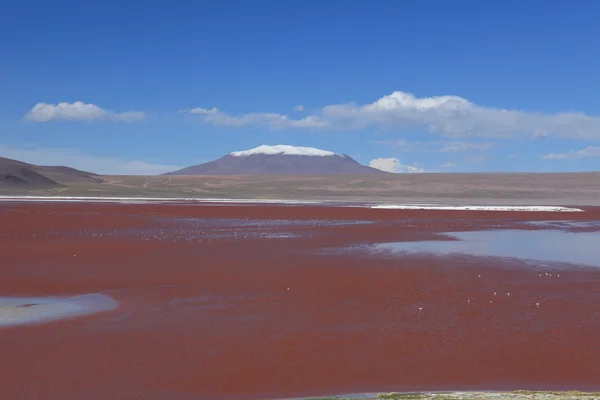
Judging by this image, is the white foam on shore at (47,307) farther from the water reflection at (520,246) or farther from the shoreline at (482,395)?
the water reflection at (520,246)

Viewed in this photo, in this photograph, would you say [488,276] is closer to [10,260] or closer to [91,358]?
[91,358]

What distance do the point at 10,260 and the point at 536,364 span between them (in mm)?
19680

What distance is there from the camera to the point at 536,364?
11766 mm

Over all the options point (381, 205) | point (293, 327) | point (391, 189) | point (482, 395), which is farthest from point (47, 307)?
point (391, 189)

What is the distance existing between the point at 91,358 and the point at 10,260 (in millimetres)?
14692

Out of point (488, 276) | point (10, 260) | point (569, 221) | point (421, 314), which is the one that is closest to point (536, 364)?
point (421, 314)

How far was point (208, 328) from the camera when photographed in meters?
14.1

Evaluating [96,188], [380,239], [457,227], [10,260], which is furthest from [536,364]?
[96,188]

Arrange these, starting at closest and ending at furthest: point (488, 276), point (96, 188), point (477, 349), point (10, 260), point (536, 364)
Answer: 1. point (536, 364)
2. point (477, 349)
3. point (488, 276)
4. point (10, 260)
5. point (96, 188)

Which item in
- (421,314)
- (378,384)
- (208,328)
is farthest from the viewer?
(421,314)

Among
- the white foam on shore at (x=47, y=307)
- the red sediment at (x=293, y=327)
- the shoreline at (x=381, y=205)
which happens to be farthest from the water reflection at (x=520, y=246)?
the shoreline at (x=381, y=205)

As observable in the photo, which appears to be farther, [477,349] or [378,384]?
[477,349]

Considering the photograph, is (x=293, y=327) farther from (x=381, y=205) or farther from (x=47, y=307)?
(x=381, y=205)

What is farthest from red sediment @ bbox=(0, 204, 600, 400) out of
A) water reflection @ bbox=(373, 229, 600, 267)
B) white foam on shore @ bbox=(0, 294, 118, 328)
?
water reflection @ bbox=(373, 229, 600, 267)
